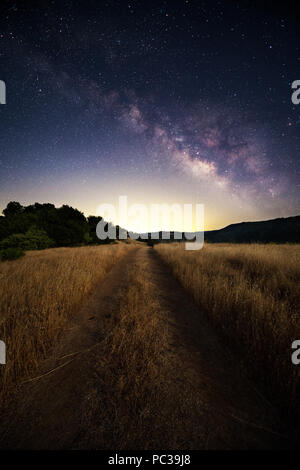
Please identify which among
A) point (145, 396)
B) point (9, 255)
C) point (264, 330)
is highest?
point (9, 255)

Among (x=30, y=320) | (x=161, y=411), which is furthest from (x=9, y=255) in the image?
(x=161, y=411)

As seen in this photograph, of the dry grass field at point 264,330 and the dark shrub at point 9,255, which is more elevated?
the dark shrub at point 9,255

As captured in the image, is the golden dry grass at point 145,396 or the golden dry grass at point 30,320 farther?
the golden dry grass at point 30,320

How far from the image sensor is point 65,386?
173cm

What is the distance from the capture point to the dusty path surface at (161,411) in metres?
1.26

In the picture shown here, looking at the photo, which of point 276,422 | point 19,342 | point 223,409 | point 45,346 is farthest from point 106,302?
point 276,422

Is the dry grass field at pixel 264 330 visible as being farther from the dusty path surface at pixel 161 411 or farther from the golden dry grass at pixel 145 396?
the golden dry grass at pixel 145 396

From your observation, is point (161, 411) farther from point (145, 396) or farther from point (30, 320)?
point (30, 320)

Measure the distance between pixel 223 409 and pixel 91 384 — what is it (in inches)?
58.2

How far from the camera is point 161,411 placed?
1432mm

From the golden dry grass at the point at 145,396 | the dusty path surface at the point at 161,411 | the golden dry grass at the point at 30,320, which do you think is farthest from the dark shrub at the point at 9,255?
the golden dry grass at the point at 145,396

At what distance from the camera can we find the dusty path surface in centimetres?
126

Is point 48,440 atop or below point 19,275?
below
